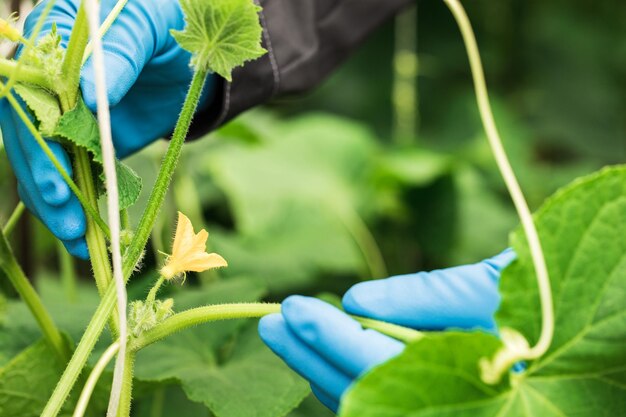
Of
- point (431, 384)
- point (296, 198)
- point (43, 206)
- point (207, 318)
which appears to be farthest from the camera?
point (296, 198)

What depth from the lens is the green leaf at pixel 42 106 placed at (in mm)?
531

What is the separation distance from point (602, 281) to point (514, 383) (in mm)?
82

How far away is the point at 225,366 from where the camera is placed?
2.50ft

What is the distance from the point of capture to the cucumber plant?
0.43m


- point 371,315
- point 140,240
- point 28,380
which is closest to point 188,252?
point 140,240

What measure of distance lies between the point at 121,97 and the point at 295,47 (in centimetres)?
36

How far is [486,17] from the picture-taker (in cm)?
257

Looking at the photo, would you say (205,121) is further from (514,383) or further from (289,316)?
(514,383)

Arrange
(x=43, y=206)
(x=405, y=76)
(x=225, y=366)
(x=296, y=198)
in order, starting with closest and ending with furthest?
(x=43, y=206), (x=225, y=366), (x=296, y=198), (x=405, y=76)

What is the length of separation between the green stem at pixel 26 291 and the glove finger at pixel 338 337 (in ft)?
0.77

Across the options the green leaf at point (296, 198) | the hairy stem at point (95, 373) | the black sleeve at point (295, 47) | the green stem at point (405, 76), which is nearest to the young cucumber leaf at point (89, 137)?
the hairy stem at point (95, 373)

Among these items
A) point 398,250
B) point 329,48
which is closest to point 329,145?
point 398,250

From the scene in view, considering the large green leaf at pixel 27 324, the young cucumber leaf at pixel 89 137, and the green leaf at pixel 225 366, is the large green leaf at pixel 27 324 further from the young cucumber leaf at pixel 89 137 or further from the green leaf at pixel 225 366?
the young cucumber leaf at pixel 89 137

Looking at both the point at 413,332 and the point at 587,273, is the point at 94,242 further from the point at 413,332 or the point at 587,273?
the point at 587,273
